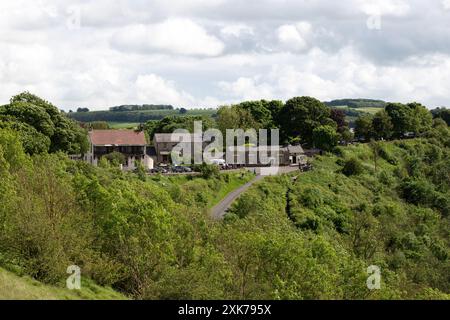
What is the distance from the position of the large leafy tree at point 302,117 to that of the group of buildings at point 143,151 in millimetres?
11442

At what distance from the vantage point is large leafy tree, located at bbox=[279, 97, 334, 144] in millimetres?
128625

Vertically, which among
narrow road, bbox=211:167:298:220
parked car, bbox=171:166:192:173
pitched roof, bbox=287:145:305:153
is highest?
pitched roof, bbox=287:145:305:153

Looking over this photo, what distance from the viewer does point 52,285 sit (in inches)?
1329

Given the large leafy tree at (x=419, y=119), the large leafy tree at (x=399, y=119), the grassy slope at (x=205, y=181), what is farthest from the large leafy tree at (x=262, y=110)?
the grassy slope at (x=205, y=181)

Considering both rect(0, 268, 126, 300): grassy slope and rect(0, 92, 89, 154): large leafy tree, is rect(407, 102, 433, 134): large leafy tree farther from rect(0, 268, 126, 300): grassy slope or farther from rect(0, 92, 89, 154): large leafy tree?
rect(0, 268, 126, 300): grassy slope

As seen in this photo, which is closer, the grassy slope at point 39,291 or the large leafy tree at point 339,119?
the grassy slope at point 39,291

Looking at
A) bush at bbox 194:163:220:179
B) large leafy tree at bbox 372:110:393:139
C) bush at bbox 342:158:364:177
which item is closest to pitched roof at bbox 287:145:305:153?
bush at bbox 342:158:364:177

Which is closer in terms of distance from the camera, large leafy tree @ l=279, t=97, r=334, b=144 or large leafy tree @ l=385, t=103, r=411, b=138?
large leafy tree @ l=279, t=97, r=334, b=144

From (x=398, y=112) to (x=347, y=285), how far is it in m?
120

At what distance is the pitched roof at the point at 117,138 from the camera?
106500mm

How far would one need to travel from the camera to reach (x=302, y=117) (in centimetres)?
12938

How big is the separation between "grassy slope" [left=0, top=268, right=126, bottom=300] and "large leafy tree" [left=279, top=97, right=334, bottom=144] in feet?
313

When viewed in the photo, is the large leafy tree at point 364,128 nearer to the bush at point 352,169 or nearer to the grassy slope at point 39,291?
the bush at point 352,169
